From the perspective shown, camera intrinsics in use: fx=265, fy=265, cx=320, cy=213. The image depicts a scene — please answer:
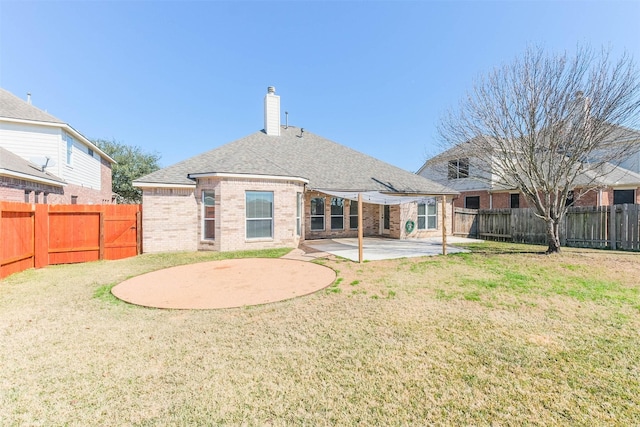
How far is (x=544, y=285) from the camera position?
6.50 m

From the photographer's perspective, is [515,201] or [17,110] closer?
[17,110]

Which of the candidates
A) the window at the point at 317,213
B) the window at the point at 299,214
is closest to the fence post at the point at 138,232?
the window at the point at 299,214

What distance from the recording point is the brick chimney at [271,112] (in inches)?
704

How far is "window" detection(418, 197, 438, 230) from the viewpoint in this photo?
54.7 ft

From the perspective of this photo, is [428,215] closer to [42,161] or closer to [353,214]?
[353,214]

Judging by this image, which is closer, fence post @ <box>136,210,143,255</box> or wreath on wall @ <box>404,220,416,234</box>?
fence post @ <box>136,210,143,255</box>

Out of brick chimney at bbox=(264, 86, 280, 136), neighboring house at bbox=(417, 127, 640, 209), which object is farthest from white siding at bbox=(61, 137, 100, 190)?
neighboring house at bbox=(417, 127, 640, 209)

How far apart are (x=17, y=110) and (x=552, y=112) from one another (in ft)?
85.0

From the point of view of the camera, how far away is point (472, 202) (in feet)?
77.5

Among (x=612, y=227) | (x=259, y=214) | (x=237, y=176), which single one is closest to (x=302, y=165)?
(x=259, y=214)

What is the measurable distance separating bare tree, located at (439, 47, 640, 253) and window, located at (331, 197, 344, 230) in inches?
293

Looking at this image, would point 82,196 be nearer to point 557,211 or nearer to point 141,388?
point 141,388

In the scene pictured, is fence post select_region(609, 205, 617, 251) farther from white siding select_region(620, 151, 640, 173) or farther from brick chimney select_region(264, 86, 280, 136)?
brick chimney select_region(264, 86, 280, 136)

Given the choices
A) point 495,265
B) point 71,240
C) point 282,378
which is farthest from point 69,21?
point 495,265
